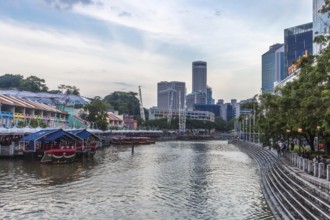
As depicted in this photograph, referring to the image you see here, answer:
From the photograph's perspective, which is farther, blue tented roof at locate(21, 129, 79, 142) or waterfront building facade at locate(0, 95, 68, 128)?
waterfront building facade at locate(0, 95, 68, 128)

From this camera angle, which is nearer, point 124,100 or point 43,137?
point 43,137

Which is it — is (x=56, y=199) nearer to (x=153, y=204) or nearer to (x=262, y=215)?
(x=153, y=204)

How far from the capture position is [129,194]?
25359 millimetres

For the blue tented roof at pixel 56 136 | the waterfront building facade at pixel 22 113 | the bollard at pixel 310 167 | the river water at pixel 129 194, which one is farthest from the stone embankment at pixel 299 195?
the waterfront building facade at pixel 22 113

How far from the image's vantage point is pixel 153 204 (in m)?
22.3

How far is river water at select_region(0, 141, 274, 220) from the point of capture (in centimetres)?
2006

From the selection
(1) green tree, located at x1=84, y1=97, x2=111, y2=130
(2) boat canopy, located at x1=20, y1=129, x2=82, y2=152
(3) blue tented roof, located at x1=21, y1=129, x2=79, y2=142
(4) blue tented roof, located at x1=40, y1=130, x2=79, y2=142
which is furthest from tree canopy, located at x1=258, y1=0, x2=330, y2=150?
(1) green tree, located at x1=84, y1=97, x2=111, y2=130

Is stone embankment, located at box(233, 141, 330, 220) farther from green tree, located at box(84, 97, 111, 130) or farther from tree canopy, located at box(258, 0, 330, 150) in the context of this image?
green tree, located at box(84, 97, 111, 130)

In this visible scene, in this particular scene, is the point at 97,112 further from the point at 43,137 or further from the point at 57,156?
the point at 57,156

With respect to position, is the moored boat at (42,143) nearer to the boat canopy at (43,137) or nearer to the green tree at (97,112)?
the boat canopy at (43,137)

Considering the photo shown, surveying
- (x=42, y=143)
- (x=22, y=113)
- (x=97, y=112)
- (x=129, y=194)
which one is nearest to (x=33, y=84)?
(x=97, y=112)

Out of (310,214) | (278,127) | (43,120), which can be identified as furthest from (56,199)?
(43,120)

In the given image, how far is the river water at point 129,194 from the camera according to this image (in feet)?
65.8

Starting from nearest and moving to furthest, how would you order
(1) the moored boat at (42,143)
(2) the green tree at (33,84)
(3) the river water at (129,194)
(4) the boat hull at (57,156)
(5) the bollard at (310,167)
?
(3) the river water at (129,194) → (5) the bollard at (310,167) → (4) the boat hull at (57,156) → (1) the moored boat at (42,143) → (2) the green tree at (33,84)
